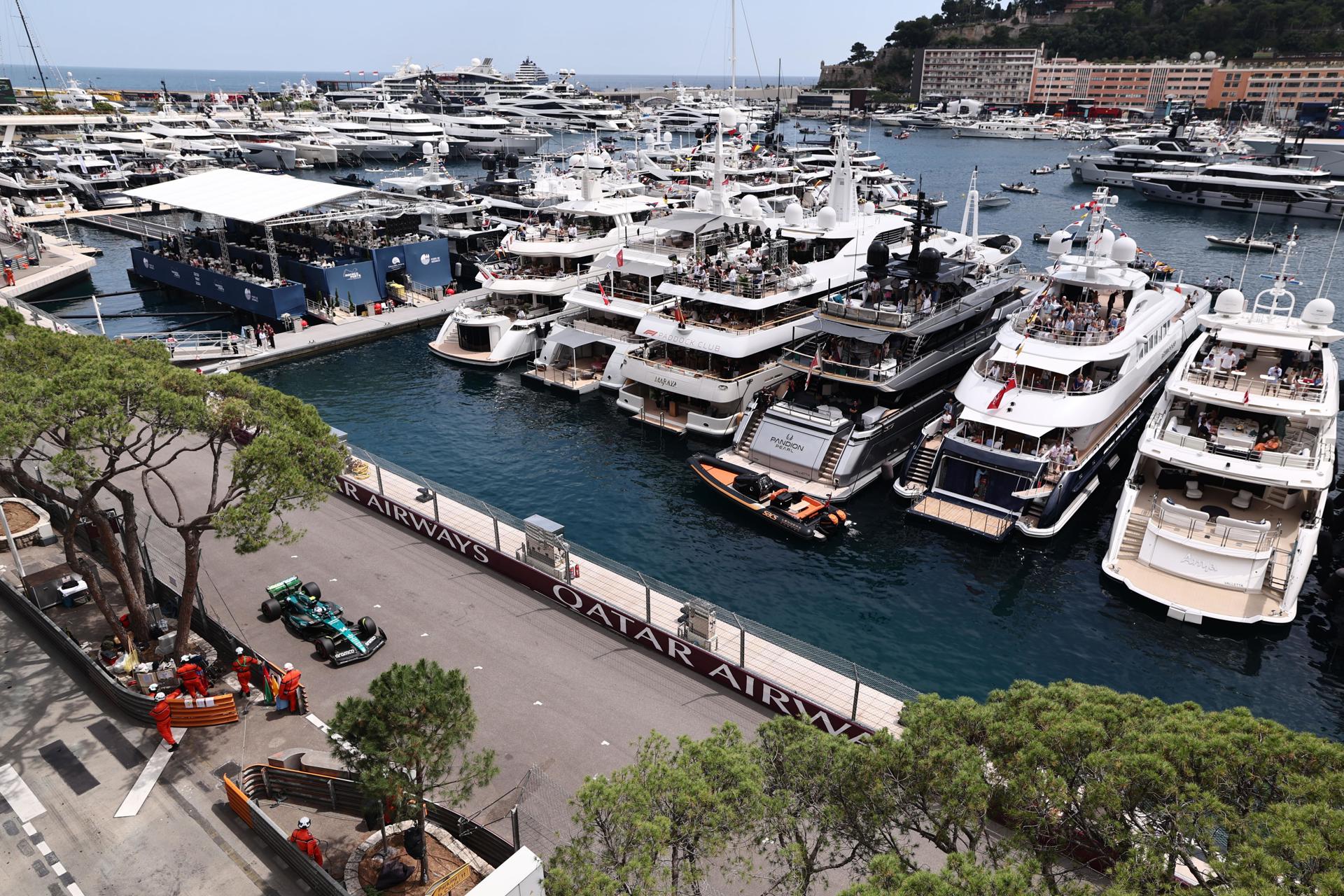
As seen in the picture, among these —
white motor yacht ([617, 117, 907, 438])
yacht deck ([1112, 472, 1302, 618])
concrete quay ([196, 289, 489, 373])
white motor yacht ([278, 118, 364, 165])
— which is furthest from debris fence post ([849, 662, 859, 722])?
white motor yacht ([278, 118, 364, 165])

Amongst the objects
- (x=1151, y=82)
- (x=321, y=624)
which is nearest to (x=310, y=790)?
(x=321, y=624)

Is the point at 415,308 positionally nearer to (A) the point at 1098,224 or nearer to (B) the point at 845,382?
(B) the point at 845,382

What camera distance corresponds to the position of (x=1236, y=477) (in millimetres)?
25750

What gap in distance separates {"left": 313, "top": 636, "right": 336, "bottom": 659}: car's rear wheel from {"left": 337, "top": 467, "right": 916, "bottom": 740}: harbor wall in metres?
5.22

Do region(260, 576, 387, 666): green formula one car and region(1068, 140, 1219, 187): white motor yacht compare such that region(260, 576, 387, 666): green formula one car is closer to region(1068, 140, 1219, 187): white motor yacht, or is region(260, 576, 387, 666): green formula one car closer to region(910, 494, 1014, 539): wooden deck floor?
region(910, 494, 1014, 539): wooden deck floor

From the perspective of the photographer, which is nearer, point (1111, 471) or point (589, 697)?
point (589, 697)

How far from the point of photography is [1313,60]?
539 feet

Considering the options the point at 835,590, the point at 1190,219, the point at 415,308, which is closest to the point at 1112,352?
the point at 835,590

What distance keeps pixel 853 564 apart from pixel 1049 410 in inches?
374

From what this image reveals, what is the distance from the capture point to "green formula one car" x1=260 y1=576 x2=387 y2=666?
64.6 feet

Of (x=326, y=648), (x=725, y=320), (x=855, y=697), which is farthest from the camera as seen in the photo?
(x=725, y=320)

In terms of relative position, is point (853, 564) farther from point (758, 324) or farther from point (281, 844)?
point (281, 844)

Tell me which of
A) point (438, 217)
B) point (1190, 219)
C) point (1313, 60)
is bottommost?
point (1190, 219)

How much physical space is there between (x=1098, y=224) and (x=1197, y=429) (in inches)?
454
